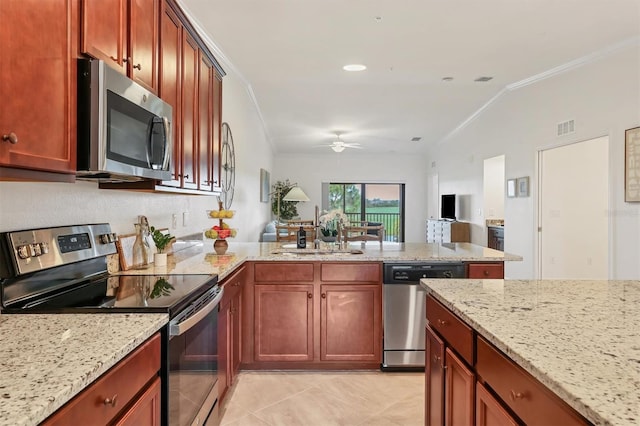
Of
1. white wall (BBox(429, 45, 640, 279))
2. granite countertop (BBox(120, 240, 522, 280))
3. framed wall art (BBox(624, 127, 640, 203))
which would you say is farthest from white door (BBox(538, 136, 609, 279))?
granite countertop (BBox(120, 240, 522, 280))

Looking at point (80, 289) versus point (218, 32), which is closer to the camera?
point (80, 289)

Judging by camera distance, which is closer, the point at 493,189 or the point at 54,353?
the point at 54,353

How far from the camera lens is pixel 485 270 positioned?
302 centimetres

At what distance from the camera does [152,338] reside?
51.0 inches

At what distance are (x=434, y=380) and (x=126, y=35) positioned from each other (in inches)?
78.3

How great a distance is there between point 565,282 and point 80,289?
2.19 metres

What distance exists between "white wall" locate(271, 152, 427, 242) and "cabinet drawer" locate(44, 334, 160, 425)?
31.7ft

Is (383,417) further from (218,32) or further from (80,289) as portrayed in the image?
(218,32)

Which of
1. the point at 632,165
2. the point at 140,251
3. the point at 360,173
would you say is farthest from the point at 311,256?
the point at 360,173

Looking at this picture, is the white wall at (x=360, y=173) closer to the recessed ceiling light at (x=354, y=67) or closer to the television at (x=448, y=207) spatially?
the television at (x=448, y=207)

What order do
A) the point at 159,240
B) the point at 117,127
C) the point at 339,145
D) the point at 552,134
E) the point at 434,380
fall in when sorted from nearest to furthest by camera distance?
the point at 117,127 < the point at 434,380 < the point at 159,240 < the point at 552,134 < the point at 339,145

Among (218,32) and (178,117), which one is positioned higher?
(218,32)

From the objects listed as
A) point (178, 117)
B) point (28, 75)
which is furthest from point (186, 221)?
point (28, 75)

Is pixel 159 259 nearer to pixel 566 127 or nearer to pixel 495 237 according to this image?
pixel 566 127
